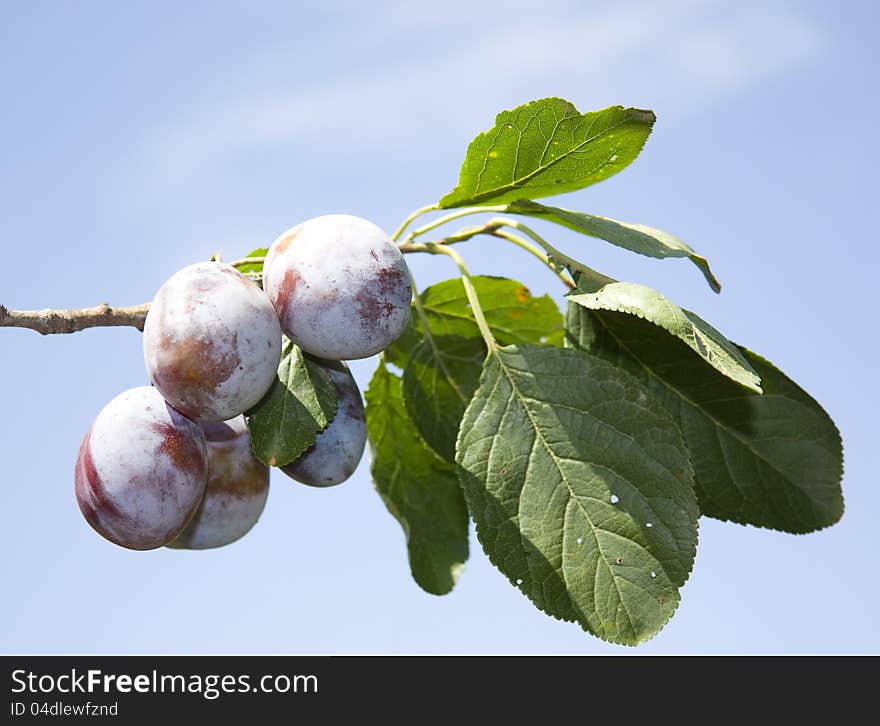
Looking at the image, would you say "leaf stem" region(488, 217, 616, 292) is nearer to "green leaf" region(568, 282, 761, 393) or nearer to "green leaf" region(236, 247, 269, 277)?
"green leaf" region(568, 282, 761, 393)

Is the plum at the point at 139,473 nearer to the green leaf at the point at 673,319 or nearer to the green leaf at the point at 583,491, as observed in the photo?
the green leaf at the point at 583,491

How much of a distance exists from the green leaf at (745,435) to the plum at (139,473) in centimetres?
61

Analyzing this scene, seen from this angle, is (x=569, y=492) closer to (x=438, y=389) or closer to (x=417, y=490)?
(x=438, y=389)

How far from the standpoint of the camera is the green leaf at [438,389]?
1.50 m

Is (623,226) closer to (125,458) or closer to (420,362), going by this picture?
(420,362)

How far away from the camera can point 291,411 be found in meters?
1.17

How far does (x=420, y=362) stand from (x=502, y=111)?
417 millimetres

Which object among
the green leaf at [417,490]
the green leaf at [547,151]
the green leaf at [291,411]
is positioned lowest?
the green leaf at [417,490]

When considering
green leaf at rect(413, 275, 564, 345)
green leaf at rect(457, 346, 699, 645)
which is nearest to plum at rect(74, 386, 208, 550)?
green leaf at rect(457, 346, 699, 645)

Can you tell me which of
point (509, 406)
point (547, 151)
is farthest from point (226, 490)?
point (547, 151)

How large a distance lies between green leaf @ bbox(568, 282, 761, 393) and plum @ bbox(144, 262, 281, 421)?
365mm

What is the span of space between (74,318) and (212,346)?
23 cm

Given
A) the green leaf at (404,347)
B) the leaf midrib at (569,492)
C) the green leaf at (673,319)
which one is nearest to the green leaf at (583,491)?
the leaf midrib at (569,492)

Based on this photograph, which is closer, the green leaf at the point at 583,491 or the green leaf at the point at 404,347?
the green leaf at the point at 583,491
